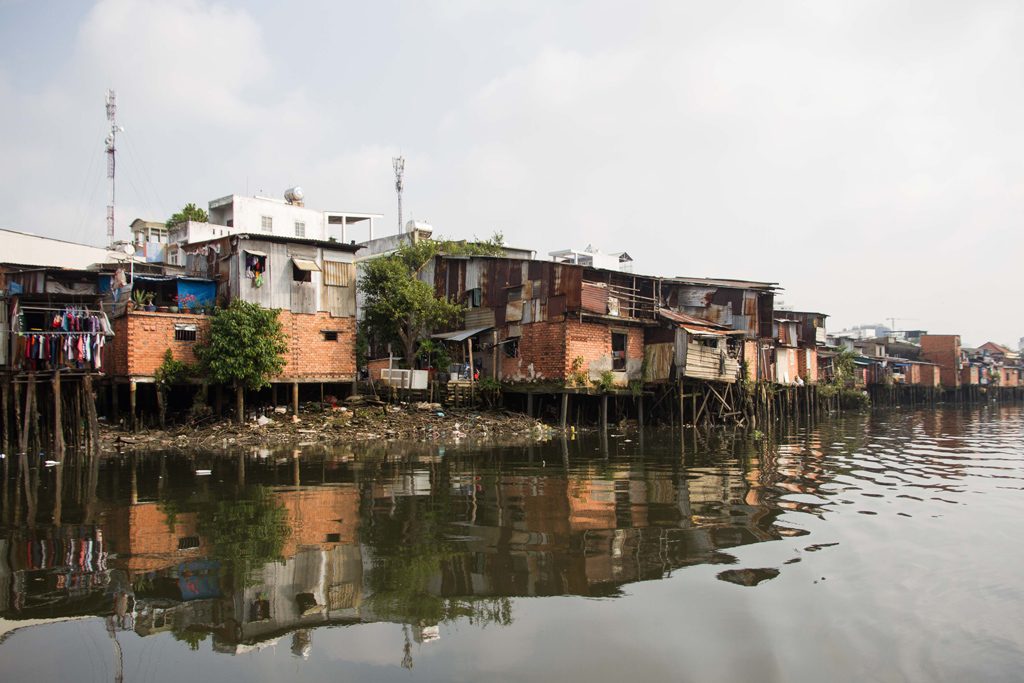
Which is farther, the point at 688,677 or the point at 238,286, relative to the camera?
the point at 238,286

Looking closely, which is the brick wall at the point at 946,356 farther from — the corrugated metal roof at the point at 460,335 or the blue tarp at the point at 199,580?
the blue tarp at the point at 199,580

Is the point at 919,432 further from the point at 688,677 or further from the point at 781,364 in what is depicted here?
the point at 688,677

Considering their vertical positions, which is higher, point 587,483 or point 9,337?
point 9,337

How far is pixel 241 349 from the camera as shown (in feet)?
75.9

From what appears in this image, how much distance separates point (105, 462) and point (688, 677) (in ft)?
53.4

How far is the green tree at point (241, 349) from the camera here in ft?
75.7

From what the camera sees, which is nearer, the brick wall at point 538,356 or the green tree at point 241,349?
the green tree at point 241,349

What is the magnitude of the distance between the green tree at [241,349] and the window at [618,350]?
42.3 feet

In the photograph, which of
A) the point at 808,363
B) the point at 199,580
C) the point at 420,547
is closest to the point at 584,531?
the point at 420,547

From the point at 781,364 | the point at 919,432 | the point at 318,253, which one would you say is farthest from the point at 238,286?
the point at 781,364

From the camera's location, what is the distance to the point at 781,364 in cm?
4022

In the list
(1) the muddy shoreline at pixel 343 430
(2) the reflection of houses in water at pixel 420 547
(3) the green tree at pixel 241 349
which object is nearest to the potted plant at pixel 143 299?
(3) the green tree at pixel 241 349

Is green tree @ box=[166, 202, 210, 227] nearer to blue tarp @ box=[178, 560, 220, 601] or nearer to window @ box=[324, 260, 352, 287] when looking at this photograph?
window @ box=[324, 260, 352, 287]

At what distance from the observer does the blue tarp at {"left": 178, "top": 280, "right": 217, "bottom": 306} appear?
25141 mm
